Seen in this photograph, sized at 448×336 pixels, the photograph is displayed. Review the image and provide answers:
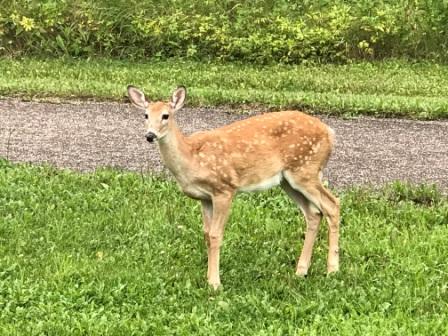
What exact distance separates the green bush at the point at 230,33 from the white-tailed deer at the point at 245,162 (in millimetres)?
10066

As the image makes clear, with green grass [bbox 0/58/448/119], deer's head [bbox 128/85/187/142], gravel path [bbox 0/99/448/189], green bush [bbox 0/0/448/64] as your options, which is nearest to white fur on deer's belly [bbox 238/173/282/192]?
deer's head [bbox 128/85/187/142]

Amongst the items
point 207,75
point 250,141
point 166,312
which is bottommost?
point 207,75

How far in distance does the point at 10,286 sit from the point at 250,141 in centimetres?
185

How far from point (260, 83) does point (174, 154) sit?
840cm

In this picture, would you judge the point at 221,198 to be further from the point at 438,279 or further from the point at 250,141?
the point at 438,279

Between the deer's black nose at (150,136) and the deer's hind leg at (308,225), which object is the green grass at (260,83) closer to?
the deer's hind leg at (308,225)

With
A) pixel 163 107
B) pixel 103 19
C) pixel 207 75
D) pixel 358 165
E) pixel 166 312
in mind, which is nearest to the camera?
pixel 166 312

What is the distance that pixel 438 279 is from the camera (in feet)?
20.5

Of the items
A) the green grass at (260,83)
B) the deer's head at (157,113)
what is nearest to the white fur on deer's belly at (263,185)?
the deer's head at (157,113)

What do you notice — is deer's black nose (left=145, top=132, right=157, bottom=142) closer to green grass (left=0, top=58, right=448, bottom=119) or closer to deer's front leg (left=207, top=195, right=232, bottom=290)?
deer's front leg (left=207, top=195, right=232, bottom=290)

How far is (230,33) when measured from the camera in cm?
1700

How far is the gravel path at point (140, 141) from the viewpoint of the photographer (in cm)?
982

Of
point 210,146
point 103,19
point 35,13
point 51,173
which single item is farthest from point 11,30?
point 210,146

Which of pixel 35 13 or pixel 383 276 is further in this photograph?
pixel 35 13
